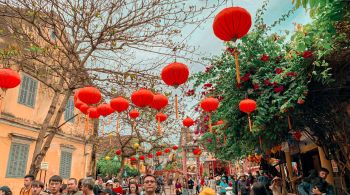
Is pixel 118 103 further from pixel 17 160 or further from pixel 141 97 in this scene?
pixel 17 160

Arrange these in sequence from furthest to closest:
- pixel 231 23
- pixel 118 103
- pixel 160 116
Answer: pixel 160 116, pixel 118 103, pixel 231 23

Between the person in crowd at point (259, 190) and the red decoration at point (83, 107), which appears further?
the person in crowd at point (259, 190)

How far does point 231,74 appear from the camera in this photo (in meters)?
8.43

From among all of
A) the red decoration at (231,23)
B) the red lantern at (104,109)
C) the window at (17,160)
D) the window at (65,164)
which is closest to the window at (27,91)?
the window at (17,160)

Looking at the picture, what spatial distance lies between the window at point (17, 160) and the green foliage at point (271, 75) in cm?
980

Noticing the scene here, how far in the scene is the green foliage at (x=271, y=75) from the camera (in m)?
5.73

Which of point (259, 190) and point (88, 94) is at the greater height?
point (88, 94)

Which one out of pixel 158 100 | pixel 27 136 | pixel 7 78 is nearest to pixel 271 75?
pixel 158 100

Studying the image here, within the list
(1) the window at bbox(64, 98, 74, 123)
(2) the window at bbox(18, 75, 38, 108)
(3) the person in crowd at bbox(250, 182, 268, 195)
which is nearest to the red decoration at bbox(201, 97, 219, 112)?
(3) the person in crowd at bbox(250, 182, 268, 195)

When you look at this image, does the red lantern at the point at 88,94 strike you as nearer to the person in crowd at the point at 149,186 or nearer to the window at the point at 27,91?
the person in crowd at the point at 149,186

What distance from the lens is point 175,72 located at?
17.1 feet

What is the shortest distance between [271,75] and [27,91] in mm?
12379

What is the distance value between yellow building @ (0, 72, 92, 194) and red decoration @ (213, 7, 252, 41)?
11.7 m

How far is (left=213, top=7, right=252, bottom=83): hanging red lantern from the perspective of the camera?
13.3ft
